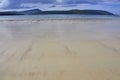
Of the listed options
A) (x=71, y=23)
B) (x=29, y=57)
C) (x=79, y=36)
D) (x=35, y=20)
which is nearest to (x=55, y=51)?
(x=29, y=57)

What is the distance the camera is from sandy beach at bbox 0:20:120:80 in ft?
4.29

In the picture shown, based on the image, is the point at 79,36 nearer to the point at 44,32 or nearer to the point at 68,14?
the point at 44,32

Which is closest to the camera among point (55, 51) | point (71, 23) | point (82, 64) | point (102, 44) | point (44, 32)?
point (82, 64)

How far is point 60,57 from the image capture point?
1646mm

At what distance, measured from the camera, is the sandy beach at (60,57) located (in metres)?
1.31

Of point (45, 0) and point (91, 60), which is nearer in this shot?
point (91, 60)

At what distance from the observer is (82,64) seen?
1491 mm

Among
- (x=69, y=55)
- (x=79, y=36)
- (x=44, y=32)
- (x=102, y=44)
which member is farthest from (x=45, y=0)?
(x=69, y=55)

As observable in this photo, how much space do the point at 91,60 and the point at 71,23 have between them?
184 cm

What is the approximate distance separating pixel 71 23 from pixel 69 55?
5.62 ft

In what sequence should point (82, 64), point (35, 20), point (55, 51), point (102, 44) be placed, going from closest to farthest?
point (82, 64) → point (55, 51) → point (102, 44) → point (35, 20)

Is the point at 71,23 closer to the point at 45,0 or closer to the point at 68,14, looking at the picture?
the point at 68,14

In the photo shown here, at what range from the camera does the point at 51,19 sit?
369cm

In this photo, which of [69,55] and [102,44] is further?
[102,44]
